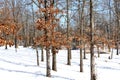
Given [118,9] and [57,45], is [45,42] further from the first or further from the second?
[118,9]

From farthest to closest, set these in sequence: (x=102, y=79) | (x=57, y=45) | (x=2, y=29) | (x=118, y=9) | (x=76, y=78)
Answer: (x=118, y=9) < (x=102, y=79) < (x=76, y=78) < (x=57, y=45) < (x=2, y=29)

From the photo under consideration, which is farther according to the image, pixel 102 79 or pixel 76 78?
pixel 102 79

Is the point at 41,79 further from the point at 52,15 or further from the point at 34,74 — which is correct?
the point at 52,15

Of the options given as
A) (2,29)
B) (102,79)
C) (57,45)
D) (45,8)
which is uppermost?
(45,8)

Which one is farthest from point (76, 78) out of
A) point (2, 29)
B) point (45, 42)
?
point (2, 29)

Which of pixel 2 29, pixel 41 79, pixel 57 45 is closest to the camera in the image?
pixel 2 29

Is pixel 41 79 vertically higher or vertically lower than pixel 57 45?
lower

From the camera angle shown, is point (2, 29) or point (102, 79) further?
point (102, 79)

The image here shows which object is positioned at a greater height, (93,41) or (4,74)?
(93,41)

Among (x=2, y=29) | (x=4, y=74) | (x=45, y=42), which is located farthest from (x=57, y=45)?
(x=2, y=29)

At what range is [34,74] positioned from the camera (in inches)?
914

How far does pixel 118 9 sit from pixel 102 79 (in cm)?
2114

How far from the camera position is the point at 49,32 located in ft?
75.4

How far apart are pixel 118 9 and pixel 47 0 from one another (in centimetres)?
2496
